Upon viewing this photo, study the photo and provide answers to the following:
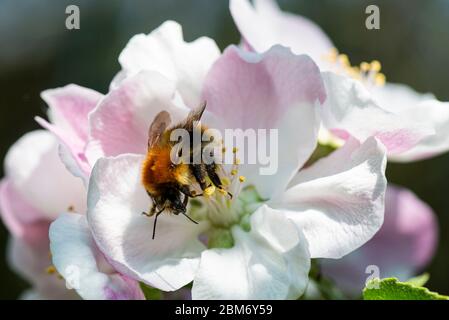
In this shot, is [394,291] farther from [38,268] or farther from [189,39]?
[189,39]

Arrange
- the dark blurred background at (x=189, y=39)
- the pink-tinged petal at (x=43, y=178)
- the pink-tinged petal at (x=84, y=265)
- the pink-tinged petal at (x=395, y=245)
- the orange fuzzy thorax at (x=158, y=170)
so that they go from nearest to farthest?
1. the pink-tinged petal at (x=84, y=265)
2. the orange fuzzy thorax at (x=158, y=170)
3. the pink-tinged petal at (x=43, y=178)
4. the pink-tinged petal at (x=395, y=245)
5. the dark blurred background at (x=189, y=39)

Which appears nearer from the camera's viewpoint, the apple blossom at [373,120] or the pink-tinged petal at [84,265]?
the pink-tinged petal at [84,265]

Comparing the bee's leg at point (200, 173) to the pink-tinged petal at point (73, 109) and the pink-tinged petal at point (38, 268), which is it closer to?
the pink-tinged petal at point (73, 109)

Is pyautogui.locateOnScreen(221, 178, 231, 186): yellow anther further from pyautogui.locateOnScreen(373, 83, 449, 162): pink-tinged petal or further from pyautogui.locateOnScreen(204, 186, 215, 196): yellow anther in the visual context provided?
pyautogui.locateOnScreen(373, 83, 449, 162): pink-tinged petal

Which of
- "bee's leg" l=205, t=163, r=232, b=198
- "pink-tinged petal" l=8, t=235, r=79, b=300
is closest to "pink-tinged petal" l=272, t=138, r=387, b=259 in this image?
"bee's leg" l=205, t=163, r=232, b=198

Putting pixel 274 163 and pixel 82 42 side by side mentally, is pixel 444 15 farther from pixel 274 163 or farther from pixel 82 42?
pixel 274 163

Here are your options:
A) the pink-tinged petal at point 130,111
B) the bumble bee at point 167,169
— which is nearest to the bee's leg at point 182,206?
the bumble bee at point 167,169
